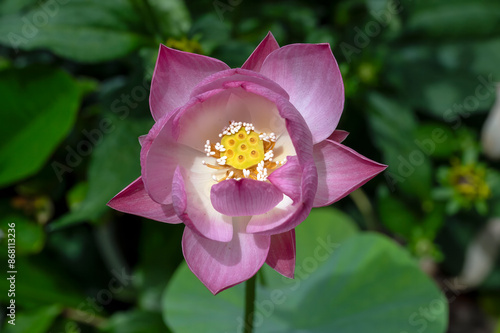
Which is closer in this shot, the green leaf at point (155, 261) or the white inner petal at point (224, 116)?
the white inner petal at point (224, 116)

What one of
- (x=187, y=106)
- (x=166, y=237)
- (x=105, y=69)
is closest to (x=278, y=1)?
(x=105, y=69)

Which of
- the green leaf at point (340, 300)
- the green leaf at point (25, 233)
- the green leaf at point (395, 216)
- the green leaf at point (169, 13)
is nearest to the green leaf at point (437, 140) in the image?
the green leaf at point (395, 216)

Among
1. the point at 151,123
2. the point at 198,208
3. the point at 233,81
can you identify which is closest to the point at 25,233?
the point at 151,123

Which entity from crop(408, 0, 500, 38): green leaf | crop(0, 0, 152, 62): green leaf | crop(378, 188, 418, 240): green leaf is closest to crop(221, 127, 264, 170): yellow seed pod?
crop(0, 0, 152, 62): green leaf

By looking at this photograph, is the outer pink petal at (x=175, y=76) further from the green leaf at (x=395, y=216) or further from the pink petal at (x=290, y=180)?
the green leaf at (x=395, y=216)

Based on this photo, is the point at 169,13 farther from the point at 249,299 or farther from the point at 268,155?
the point at 249,299

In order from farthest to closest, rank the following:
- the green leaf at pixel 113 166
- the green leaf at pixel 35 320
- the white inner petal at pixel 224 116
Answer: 1. the green leaf at pixel 35 320
2. the green leaf at pixel 113 166
3. the white inner petal at pixel 224 116

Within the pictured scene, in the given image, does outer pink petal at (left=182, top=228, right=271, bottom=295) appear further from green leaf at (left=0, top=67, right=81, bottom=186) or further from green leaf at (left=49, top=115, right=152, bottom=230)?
green leaf at (left=0, top=67, right=81, bottom=186)

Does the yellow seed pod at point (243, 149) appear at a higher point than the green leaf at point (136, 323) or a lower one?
higher
